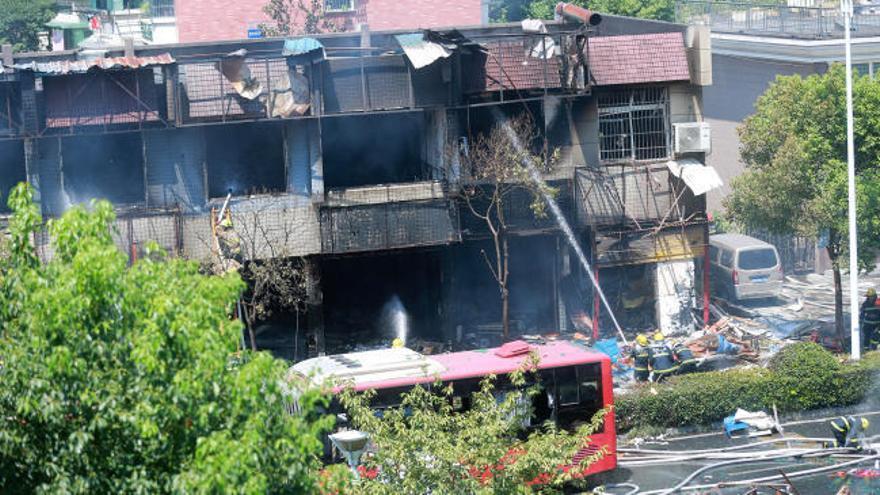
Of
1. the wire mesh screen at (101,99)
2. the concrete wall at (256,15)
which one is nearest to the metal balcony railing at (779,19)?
the concrete wall at (256,15)

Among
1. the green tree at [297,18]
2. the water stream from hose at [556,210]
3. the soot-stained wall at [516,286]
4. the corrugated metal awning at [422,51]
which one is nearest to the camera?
the corrugated metal awning at [422,51]

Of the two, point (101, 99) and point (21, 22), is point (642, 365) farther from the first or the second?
point (21, 22)

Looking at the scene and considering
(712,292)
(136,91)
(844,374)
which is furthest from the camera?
(712,292)

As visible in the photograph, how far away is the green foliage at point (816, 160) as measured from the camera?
2620 cm

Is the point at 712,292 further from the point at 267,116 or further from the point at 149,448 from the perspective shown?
the point at 149,448

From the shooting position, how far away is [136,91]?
26.4 m

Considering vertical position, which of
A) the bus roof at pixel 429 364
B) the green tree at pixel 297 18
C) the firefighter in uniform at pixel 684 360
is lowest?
the firefighter in uniform at pixel 684 360

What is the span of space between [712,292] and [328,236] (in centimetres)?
1095

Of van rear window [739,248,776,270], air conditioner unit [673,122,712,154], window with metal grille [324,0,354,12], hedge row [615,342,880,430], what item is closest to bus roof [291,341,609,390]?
hedge row [615,342,880,430]

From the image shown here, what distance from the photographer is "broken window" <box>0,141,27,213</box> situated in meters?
27.1

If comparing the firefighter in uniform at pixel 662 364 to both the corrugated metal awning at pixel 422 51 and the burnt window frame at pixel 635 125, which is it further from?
the corrugated metal awning at pixel 422 51

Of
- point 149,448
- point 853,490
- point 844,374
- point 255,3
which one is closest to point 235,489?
point 149,448

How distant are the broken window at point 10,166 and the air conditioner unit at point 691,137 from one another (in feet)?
47.7

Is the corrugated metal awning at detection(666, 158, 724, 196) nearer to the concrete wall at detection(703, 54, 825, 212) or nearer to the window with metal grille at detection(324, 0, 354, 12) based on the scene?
the concrete wall at detection(703, 54, 825, 212)
